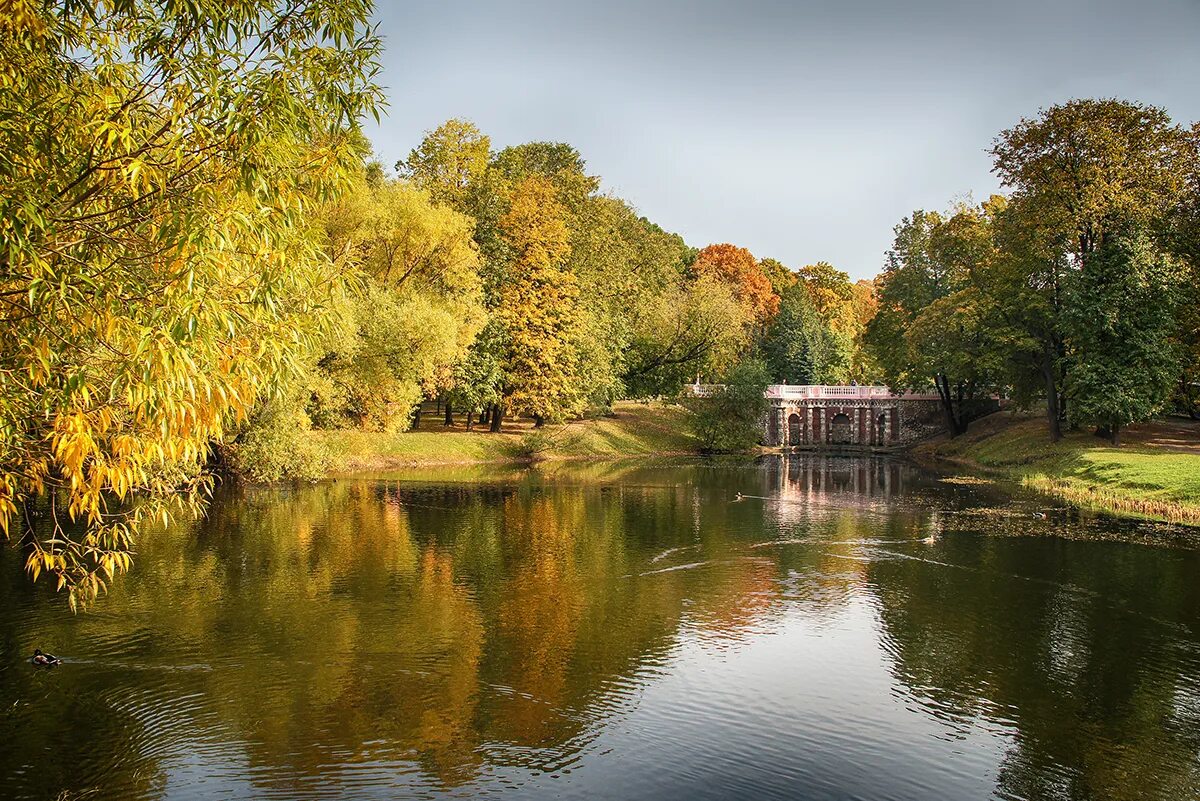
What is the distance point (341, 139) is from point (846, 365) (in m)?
99.6

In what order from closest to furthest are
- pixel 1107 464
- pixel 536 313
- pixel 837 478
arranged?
1. pixel 1107 464
2. pixel 837 478
3. pixel 536 313

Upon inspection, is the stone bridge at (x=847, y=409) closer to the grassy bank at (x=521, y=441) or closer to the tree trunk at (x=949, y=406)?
the tree trunk at (x=949, y=406)

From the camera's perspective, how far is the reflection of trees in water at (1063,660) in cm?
1249

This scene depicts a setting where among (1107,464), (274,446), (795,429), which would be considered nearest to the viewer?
(274,446)

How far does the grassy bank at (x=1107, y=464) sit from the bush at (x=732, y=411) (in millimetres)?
15742

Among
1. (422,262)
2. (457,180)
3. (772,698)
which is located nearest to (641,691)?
(772,698)

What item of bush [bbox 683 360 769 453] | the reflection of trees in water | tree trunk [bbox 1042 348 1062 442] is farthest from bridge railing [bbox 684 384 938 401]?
the reflection of trees in water

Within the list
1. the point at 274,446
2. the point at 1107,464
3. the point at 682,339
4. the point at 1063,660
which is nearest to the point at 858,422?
the point at 682,339

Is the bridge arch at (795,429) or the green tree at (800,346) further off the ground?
the green tree at (800,346)

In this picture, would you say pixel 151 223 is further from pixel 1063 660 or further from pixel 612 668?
pixel 1063 660

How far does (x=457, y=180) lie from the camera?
64.2 m

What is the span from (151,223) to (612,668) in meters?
10.6

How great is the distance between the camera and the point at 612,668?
16328 mm

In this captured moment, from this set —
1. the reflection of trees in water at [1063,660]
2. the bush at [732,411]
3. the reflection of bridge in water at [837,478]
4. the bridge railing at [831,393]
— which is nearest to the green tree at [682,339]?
the bush at [732,411]
